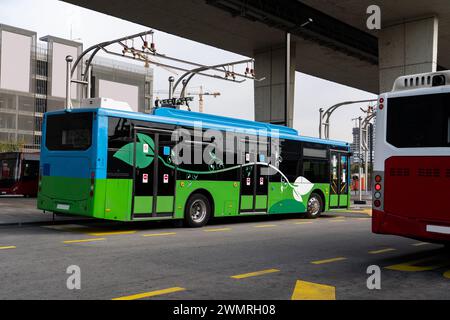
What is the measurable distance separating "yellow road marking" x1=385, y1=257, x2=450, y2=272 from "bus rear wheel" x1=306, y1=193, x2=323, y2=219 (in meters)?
9.33

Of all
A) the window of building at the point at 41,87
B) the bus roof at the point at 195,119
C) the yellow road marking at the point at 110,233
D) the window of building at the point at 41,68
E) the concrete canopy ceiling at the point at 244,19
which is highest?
the window of building at the point at 41,68

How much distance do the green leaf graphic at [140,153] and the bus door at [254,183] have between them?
358 centimetres

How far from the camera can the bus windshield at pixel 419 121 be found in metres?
7.80

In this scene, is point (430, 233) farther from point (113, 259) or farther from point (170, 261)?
point (113, 259)

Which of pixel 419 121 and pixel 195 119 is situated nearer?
pixel 419 121

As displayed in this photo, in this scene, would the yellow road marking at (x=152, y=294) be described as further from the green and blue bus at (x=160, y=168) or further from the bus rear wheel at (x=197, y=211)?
the bus rear wheel at (x=197, y=211)

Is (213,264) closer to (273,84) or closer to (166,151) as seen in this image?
(166,151)

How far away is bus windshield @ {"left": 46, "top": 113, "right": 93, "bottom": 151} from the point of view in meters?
12.2

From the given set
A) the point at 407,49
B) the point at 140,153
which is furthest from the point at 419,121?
the point at 407,49

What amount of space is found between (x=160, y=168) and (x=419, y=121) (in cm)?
706

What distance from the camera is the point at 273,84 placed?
27531 millimetres

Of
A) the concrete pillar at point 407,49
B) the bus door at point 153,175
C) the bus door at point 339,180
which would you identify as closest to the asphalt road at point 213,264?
the bus door at point 153,175

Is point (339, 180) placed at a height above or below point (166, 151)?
below
